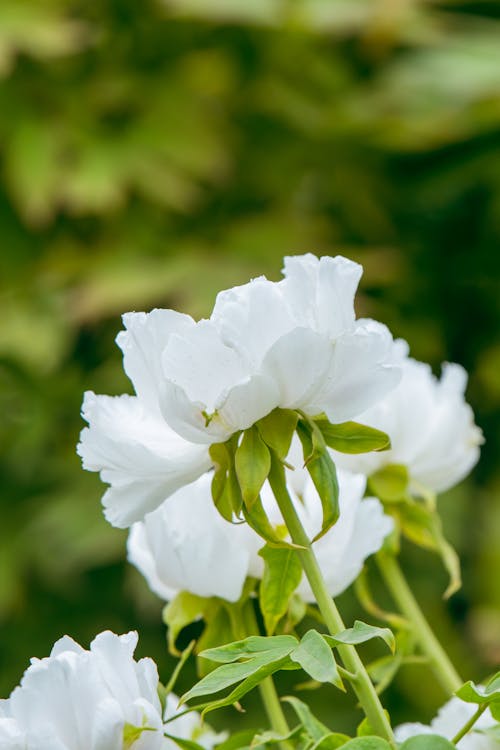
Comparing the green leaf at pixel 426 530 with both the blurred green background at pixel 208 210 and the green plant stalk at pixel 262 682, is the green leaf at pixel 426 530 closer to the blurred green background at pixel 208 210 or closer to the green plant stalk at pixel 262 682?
the green plant stalk at pixel 262 682

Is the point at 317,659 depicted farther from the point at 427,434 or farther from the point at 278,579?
the point at 427,434

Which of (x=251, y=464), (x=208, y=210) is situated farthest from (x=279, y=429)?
(x=208, y=210)

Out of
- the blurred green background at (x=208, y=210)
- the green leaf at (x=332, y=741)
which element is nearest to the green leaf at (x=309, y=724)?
the green leaf at (x=332, y=741)

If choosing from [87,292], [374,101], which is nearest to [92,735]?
[87,292]

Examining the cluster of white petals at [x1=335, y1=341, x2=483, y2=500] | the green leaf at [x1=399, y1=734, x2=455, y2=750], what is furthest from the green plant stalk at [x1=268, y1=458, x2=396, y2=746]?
the cluster of white petals at [x1=335, y1=341, x2=483, y2=500]

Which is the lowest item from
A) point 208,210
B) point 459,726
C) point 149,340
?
point 208,210

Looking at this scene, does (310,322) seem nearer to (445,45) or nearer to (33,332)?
(33,332)

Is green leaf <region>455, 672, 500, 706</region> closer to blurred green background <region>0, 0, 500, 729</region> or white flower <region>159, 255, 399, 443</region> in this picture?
white flower <region>159, 255, 399, 443</region>
